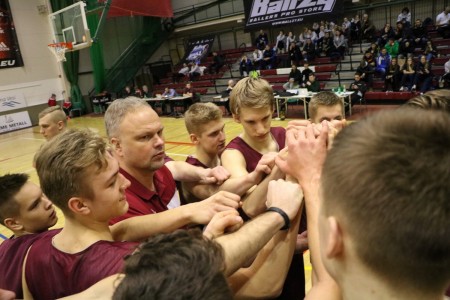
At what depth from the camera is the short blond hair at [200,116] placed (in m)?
2.99

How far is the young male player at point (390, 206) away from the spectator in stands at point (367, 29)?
16127mm

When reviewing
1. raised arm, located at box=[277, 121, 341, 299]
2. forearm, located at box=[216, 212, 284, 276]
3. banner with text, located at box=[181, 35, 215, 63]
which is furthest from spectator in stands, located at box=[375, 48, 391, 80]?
forearm, located at box=[216, 212, 284, 276]

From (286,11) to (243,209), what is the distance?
16.6 metres

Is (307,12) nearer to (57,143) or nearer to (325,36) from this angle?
(325,36)

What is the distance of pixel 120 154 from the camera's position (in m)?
2.27

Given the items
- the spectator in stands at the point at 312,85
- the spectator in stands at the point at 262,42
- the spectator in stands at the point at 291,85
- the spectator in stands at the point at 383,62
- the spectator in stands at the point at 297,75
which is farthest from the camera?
the spectator in stands at the point at 262,42

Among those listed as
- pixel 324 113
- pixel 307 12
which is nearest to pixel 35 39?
pixel 307 12

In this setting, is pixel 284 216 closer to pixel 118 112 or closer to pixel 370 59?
pixel 118 112

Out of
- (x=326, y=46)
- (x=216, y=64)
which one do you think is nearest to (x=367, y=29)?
(x=326, y=46)

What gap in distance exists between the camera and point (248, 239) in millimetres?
1405

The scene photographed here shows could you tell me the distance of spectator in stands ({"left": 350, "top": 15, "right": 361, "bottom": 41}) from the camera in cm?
1542

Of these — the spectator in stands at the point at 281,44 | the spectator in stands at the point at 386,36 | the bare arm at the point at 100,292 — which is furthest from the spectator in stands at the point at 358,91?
the bare arm at the point at 100,292

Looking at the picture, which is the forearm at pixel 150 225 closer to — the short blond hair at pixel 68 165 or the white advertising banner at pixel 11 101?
the short blond hair at pixel 68 165

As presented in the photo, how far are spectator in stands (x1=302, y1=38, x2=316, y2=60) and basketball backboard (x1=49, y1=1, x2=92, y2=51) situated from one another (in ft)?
30.0
